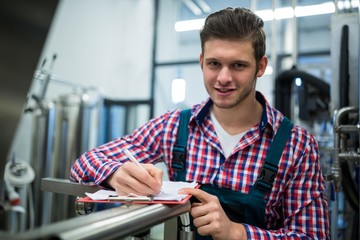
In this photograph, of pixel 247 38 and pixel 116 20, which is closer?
pixel 247 38

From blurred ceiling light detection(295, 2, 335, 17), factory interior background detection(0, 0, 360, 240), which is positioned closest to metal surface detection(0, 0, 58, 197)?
factory interior background detection(0, 0, 360, 240)

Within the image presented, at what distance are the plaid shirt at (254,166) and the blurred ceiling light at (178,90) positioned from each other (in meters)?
2.40

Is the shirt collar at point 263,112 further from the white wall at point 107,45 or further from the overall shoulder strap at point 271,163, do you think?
the white wall at point 107,45

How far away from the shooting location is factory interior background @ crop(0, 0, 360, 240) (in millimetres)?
313

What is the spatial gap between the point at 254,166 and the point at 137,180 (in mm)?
456

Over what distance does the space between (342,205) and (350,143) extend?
15.8 inches

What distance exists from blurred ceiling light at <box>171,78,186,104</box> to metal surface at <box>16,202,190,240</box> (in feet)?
10.1

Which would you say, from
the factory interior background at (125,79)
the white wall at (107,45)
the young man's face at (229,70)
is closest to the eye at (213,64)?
the young man's face at (229,70)

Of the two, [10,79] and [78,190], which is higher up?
[10,79]

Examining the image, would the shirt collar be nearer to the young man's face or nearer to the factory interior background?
the young man's face

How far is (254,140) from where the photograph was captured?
1.13 meters

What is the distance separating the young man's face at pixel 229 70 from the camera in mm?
1099

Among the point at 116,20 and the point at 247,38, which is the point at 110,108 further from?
the point at 247,38

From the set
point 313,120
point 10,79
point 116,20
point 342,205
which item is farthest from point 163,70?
point 10,79
